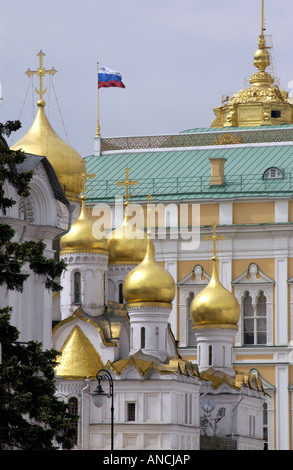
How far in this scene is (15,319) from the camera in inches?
1772

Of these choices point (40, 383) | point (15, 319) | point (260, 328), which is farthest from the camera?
point (260, 328)

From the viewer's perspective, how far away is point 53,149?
206 ft

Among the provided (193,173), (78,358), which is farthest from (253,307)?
(78,358)

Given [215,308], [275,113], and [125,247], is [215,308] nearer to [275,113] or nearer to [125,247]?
[125,247]

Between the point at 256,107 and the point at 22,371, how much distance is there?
44266 millimetres

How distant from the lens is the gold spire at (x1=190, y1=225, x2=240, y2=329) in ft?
206

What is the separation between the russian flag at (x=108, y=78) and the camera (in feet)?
234

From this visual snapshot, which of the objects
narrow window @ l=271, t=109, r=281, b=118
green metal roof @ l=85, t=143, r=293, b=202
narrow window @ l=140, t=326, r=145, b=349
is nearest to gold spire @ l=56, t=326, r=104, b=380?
narrow window @ l=140, t=326, r=145, b=349

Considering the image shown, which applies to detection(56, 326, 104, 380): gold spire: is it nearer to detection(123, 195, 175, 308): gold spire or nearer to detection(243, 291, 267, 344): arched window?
detection(123, 195, 175, 308): gold spire

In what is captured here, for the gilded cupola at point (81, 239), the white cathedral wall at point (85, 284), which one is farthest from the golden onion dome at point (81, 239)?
the white cathedral wall at point (85, 284)

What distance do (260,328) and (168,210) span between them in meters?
5.79
